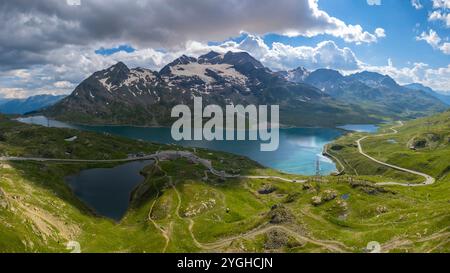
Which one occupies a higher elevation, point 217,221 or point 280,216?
point 280,216

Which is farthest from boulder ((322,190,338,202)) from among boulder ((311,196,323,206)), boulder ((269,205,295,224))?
boulder ((269,205,295,224))

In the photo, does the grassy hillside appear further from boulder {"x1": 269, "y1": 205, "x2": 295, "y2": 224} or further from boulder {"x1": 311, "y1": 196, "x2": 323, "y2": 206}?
boulder {"x1": 311, "y1": 196, "x2": 323, "y2": 206}

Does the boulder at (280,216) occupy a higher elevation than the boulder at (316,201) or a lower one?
higher

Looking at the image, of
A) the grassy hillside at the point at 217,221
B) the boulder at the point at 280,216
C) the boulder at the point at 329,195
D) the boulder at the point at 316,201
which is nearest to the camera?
the grassy hillside at the point at 217,221

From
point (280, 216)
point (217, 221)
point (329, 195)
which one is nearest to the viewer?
point (280, 216)

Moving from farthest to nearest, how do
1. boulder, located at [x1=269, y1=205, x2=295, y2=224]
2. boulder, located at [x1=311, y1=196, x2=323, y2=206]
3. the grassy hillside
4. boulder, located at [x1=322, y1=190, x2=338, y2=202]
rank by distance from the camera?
boulder, located at [x1=322, y1=190, x2=338, y2=202] → boulder, located at [x1=311, y1=196, x2=323, y2=206] → boulder, located at [x1=269, y1=205, x2=295, y2=224] → the grassy hillside

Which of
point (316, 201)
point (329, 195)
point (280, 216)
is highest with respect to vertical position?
point (280, 216)

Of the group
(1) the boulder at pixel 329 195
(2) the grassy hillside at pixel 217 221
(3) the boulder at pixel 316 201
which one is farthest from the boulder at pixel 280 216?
(1) the boulder at pixel 329 195

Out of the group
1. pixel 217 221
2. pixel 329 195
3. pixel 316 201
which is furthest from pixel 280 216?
pixel 329 195

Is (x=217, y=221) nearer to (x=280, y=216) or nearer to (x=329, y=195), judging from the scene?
(x=280, y=216)

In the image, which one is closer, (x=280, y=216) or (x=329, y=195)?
(x=280, y=216)

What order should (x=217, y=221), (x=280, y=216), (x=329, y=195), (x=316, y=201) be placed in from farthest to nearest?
(x=329, y=195) → (x=316, y=201) → (x=217, y=221) → (x=280, y=216)

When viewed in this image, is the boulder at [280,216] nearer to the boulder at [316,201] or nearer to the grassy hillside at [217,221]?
the grassy hillside at [217,221]
